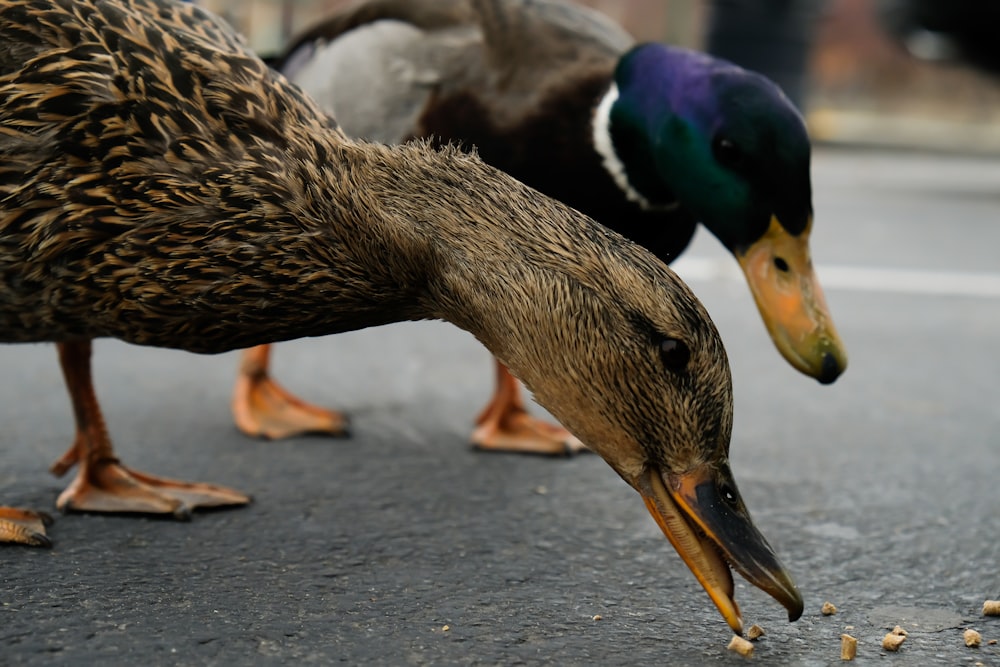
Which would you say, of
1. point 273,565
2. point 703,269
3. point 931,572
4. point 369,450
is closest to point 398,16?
point 369,450

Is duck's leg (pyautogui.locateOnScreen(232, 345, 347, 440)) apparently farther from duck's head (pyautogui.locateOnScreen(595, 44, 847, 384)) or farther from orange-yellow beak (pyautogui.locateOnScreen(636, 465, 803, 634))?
orange-yellow beak (pyautogui.locateOnScreen(636, 465, 803, 634))

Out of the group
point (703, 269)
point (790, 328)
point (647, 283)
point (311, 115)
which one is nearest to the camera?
point (647, 283)

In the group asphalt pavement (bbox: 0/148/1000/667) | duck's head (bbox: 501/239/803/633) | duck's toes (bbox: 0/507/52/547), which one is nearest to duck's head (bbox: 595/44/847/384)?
asphalt pavement (bbox: 0/148/1000/667)

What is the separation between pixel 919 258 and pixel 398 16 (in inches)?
166

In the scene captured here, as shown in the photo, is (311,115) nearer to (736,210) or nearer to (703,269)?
(736,210)

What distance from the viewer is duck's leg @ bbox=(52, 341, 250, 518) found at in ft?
9.48

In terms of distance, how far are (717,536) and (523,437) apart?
157 cm

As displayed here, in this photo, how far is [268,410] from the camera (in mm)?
3768

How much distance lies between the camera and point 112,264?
92.6 inches

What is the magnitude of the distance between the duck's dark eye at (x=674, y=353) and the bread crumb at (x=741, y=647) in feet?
1.71

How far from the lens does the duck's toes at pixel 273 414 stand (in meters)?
3.67

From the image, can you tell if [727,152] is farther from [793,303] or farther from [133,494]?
[133,494]

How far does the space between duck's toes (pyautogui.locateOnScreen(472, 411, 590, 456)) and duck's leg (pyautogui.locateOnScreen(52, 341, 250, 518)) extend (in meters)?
0.87

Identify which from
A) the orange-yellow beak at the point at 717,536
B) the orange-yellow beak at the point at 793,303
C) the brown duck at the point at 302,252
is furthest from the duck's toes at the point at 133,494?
the orange-yellow beak at the point at 793,303
